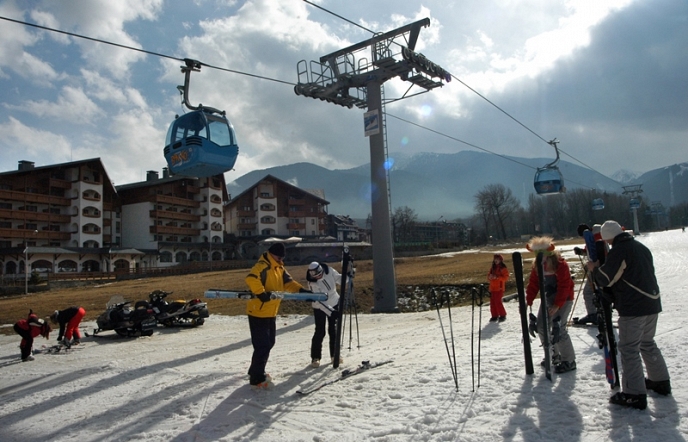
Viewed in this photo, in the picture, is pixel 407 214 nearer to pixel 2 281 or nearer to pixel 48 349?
pixel 2 281

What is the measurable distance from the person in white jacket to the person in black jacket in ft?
14.2

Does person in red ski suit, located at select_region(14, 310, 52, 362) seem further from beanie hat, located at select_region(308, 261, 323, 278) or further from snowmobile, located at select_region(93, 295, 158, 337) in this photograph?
beanie hat, located at select_region(308, 261, 323, 278)

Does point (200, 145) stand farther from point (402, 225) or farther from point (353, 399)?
point (402, 225)

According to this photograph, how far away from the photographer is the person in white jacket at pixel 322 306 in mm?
7855

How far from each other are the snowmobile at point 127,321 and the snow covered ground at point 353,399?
3.08 meters

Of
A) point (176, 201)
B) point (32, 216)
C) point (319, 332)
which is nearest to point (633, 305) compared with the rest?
point (319, 332)

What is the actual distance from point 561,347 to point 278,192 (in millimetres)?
81252

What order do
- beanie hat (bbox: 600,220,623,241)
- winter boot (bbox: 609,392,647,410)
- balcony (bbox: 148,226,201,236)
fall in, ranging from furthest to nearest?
balcony (bbox: 148,226,201,236)
beanie hat (bbox: 600,220,623,241)
winter boot (bbox: 609,392,647,410)

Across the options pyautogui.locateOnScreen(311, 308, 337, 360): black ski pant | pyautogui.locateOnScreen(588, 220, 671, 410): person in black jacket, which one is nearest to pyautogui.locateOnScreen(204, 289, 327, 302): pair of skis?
pyautogui.locateOnScreen(311, 308, 337, 360): black ski pant

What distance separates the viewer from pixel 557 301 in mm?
6078

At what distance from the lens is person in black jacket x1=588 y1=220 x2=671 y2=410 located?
465cm

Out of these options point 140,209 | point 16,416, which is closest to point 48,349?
point 16,416

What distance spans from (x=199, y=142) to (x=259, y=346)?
563 centimetres

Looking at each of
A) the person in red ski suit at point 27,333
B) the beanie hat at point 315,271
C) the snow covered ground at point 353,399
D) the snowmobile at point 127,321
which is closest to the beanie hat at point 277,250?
the beanie hat at point 315,271
